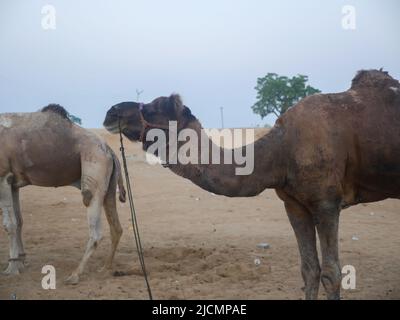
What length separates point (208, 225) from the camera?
1043cm

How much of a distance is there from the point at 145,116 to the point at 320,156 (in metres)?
1.69

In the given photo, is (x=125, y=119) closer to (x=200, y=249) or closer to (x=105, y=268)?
(x=105, y=268)

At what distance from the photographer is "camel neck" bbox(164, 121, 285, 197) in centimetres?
470

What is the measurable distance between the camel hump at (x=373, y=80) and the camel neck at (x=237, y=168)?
109cm

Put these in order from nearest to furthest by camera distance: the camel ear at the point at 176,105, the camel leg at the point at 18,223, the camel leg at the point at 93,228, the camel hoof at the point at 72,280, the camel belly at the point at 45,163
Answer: the camel ear at the point at 176,105 → the camel hoof at the point at 72,280 → the camel leg at the point at 93,228 → the camel belly at the point at 45,163 → the camel leg at the point at 18,223

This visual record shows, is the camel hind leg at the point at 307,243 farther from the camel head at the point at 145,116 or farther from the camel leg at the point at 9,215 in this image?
the camel leg at the point at 9,215

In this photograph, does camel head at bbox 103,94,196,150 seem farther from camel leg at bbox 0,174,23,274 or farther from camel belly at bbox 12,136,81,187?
camel leg at bbox 0,174,23,274

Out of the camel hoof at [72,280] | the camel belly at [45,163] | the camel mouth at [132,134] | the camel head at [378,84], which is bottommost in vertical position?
the camel hoof at [72,280]

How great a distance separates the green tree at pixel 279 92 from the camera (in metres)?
40.8

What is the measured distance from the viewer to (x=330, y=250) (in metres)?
4.67

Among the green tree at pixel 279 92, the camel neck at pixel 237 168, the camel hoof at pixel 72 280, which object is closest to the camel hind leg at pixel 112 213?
the camel hoof at pixel 72 280

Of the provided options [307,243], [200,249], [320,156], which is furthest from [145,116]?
[200,249]

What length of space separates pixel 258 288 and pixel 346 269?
1407 millimetres
